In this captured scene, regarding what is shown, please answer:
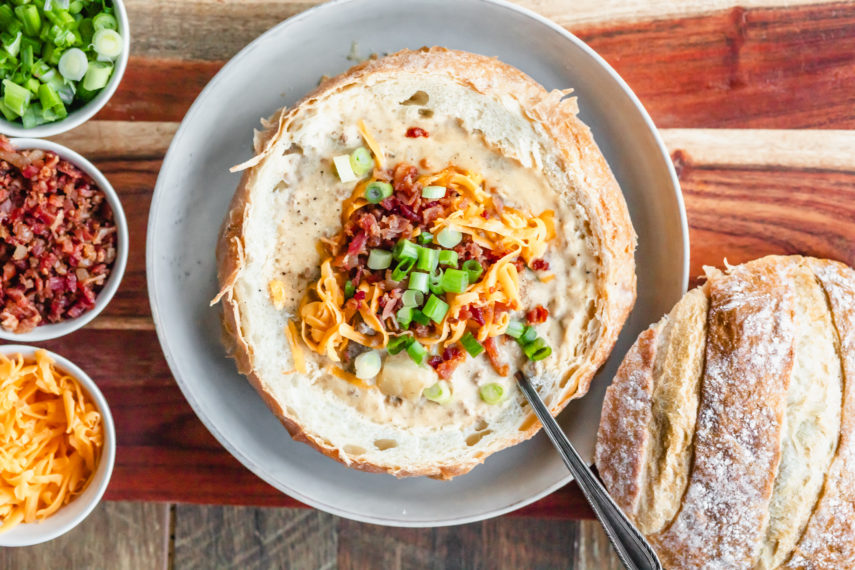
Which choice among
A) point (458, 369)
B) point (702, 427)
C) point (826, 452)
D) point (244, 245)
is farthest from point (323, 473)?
point (826, 452)

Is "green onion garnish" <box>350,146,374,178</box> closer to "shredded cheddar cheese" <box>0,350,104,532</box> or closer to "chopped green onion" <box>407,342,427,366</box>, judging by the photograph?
"chopped green onion" <box>407,342,427,366</box>

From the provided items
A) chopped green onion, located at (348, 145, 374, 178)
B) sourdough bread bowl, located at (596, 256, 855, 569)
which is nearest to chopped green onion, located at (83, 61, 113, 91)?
chopped green onion, located at (348, 145, 374, 178)

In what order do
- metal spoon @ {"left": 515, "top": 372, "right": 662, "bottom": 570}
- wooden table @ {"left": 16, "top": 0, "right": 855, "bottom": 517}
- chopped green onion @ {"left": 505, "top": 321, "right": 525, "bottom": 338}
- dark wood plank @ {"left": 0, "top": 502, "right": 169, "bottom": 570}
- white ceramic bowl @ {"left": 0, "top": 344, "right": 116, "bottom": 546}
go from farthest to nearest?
dark wood plank @ {"left": 0, "top": 502, "right": 169, "bottom": 570} → wooden table @ {"left": 16, "top": 0, "right": 855, "bottom": 517} → white ceramic bowl @ {"left": 0, "top": 344, "right": 116, "bottom": 546} → chopped green onion @ {"left": 505, "top": 321, "right": 525, "bottom": 338} → metal spoon @ {"left": 515, "top": 372, "right": 662, "bottom": 570}

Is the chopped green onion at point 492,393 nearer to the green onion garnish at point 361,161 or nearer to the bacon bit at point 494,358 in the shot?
the bacon bit at point 494,358

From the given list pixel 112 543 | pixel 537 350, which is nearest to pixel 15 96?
pixel 112 543

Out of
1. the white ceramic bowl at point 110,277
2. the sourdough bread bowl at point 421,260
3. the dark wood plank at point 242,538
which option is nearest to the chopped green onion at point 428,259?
the sourdough bread bowl at point 421,260

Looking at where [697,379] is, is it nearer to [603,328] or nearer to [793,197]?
[603,328]

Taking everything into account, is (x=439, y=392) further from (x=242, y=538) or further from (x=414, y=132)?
(x=242, y=538)
